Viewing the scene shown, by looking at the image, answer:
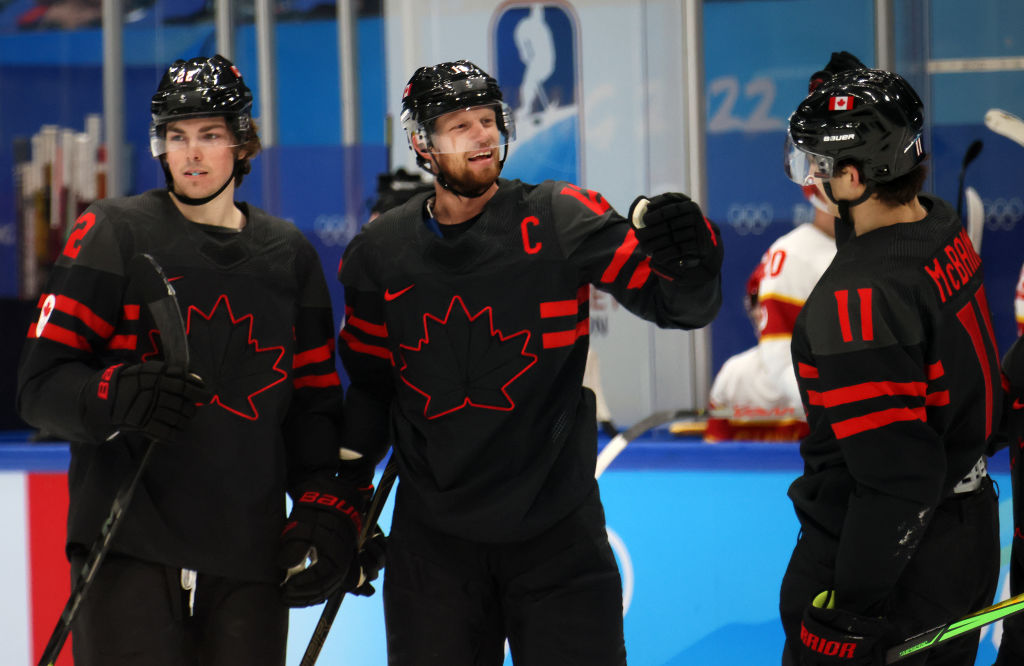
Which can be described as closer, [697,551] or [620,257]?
[620,257]

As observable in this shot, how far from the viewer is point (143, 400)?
214cm

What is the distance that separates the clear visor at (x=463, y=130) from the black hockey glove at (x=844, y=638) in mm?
1019

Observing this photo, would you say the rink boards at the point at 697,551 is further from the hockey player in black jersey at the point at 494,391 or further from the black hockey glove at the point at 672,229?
the black hockey glove at the point at 672,229

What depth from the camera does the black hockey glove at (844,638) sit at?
1.95 meters

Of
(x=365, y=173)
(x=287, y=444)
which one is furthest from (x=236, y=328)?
(x=365, y=173)

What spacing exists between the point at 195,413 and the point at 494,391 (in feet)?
1.82

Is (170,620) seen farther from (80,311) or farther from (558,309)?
(558,309)

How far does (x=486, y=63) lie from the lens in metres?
4.38

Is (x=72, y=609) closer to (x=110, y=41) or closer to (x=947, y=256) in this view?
(x=947, y=256)

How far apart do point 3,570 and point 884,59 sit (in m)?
3.18

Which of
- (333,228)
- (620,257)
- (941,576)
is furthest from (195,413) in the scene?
(333,228)

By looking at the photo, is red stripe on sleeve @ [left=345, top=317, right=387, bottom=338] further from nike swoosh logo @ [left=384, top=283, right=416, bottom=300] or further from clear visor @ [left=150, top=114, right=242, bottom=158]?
clear visor @ [left=150, top=114, right=242, bottom=158]

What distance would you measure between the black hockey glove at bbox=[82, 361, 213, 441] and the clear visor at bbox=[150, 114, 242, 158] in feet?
1.47

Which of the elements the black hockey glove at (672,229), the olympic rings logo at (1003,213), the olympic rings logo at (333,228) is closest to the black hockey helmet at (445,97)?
the black hockey glove at (672,229)
